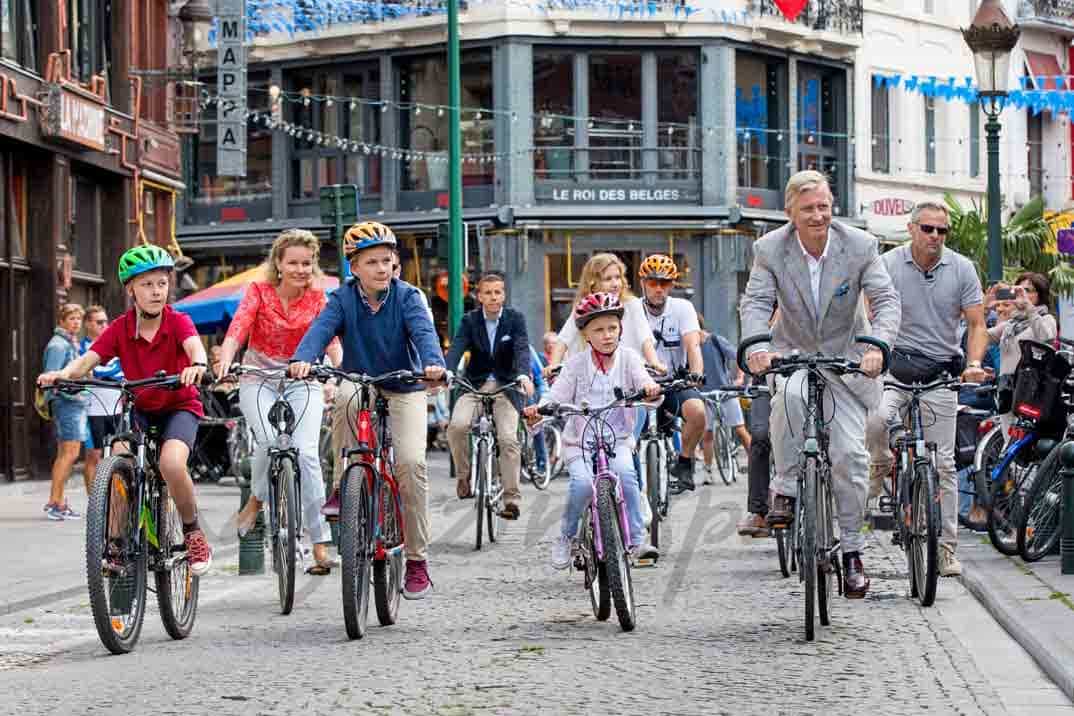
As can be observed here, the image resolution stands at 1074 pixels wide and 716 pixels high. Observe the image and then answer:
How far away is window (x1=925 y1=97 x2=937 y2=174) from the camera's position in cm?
4541

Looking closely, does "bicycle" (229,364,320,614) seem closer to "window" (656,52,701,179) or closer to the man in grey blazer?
the man in grey blazer

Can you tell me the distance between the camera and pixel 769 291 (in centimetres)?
945

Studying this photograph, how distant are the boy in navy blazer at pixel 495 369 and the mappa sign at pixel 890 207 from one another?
94.9ft

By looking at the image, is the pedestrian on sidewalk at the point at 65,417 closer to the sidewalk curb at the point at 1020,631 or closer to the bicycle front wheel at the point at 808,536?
the sidewalk curb at the point at 1020,631

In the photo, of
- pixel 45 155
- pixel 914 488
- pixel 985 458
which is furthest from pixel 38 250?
pixel 914 488

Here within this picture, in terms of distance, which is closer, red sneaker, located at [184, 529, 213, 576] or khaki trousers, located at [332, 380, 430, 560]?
red sneaker, located at [184, 529, 213, 576]

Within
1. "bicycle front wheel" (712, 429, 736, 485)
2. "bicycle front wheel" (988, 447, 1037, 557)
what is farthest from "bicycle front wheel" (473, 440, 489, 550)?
"bicycle front wheel" (712, 429, 736, 485)

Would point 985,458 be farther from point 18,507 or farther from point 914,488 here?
point 18,507

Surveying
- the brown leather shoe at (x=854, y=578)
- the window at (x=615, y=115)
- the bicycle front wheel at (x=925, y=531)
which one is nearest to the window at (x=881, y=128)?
the window at (x=615, y=115)

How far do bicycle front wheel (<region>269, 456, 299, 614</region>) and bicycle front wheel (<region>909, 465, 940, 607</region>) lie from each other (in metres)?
2.92

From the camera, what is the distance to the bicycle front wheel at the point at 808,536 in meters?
8.59

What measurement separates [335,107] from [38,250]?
18.0m

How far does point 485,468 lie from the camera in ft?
47.6

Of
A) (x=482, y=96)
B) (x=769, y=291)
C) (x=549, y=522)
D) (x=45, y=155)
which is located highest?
(x=482, y=96)
